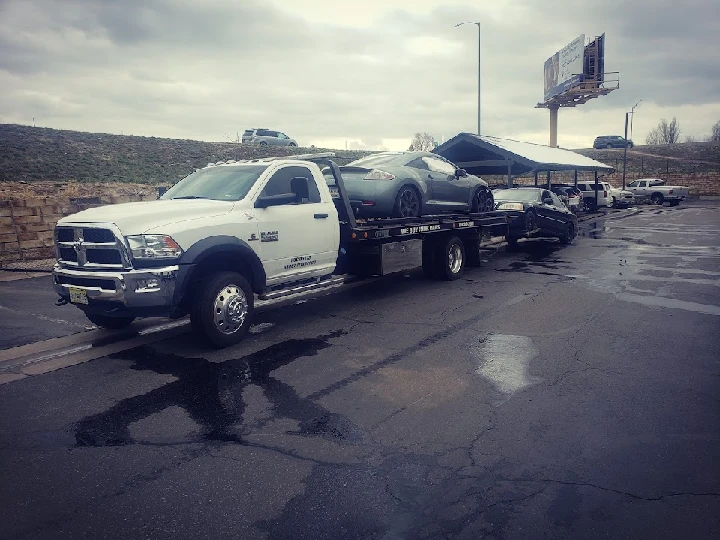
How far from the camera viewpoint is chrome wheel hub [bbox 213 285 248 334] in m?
6.30

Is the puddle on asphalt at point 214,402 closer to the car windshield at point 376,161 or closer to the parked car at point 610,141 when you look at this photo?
the car windshield at point 376,161

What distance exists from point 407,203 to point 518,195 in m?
7.75

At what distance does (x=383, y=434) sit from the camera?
4180 millimetres

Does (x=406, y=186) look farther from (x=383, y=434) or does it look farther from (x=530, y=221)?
(x=530, y=221)

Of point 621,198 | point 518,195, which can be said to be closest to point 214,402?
point 518,195

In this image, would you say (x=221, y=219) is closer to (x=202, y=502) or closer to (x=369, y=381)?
(x=369, y=381)

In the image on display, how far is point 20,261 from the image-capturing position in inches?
523

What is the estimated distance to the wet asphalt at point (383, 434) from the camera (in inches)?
124

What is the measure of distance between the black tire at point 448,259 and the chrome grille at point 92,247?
6.40 metres

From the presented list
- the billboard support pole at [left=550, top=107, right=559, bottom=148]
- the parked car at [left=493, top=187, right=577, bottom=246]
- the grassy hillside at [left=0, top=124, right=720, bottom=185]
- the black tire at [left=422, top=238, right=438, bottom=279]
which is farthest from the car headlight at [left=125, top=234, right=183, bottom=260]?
the billboard support pole at [left=550, top=107, right=559, bottom=148]

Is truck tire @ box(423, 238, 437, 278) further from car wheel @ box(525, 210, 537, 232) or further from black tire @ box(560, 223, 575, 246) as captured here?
black tire @ box(560, 223, 575, 246)

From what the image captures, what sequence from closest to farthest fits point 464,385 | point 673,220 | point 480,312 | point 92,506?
point 92,506, point 464,385, point 480,312, point 673,220

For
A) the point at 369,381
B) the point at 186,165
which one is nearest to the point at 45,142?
the point at 186,165

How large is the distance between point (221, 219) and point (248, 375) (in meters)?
1.90
